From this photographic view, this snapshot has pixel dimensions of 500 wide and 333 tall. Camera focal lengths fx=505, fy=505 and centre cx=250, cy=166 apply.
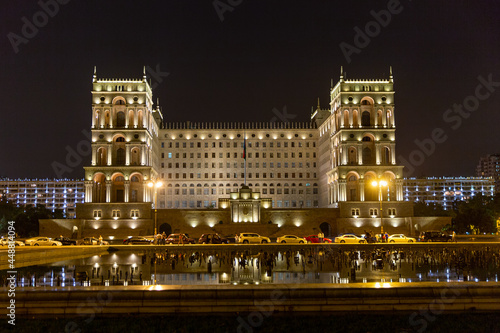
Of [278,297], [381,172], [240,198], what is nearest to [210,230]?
[240,198]

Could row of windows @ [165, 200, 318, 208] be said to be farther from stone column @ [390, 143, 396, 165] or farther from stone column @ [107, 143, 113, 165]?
stone column @ [390, 143, 396, 165]

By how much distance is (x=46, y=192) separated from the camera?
196 metres

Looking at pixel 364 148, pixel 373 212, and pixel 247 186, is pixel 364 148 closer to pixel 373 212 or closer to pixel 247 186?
pixel 373 212

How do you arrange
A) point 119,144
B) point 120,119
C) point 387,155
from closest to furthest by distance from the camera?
point 119,144 → point 120,119 → point 387,155

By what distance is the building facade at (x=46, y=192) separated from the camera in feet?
640

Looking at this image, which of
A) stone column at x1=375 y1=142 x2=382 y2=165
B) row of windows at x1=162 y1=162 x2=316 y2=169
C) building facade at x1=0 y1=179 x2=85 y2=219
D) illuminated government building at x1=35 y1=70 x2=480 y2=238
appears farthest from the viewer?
building facade at x1=0 y1=179 x2=85 y2=219

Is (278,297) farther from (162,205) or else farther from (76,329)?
(162,205)

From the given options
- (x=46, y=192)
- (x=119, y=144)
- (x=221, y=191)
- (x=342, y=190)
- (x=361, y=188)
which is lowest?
(x=342, y=190)

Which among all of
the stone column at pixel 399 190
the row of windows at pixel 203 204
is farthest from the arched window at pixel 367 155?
the row of windows at pixel 203 204

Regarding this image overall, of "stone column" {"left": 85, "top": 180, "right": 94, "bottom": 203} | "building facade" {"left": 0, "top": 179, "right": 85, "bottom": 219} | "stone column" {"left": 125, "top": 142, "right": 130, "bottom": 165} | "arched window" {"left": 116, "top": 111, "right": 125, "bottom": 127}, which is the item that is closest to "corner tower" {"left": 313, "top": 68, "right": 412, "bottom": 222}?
"stone column" {"left": 125, "top": 142, "right": 130, "bottom": 165}

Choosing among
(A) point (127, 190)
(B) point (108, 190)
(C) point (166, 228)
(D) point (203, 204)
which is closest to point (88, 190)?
(B) point (108, 190)

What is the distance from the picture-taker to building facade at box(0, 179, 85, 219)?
640 ft

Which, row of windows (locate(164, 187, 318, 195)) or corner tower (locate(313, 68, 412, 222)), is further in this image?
row of windows (locate(164, 187, 318, 195))

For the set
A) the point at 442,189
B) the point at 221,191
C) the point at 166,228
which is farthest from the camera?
the point at 442,189
